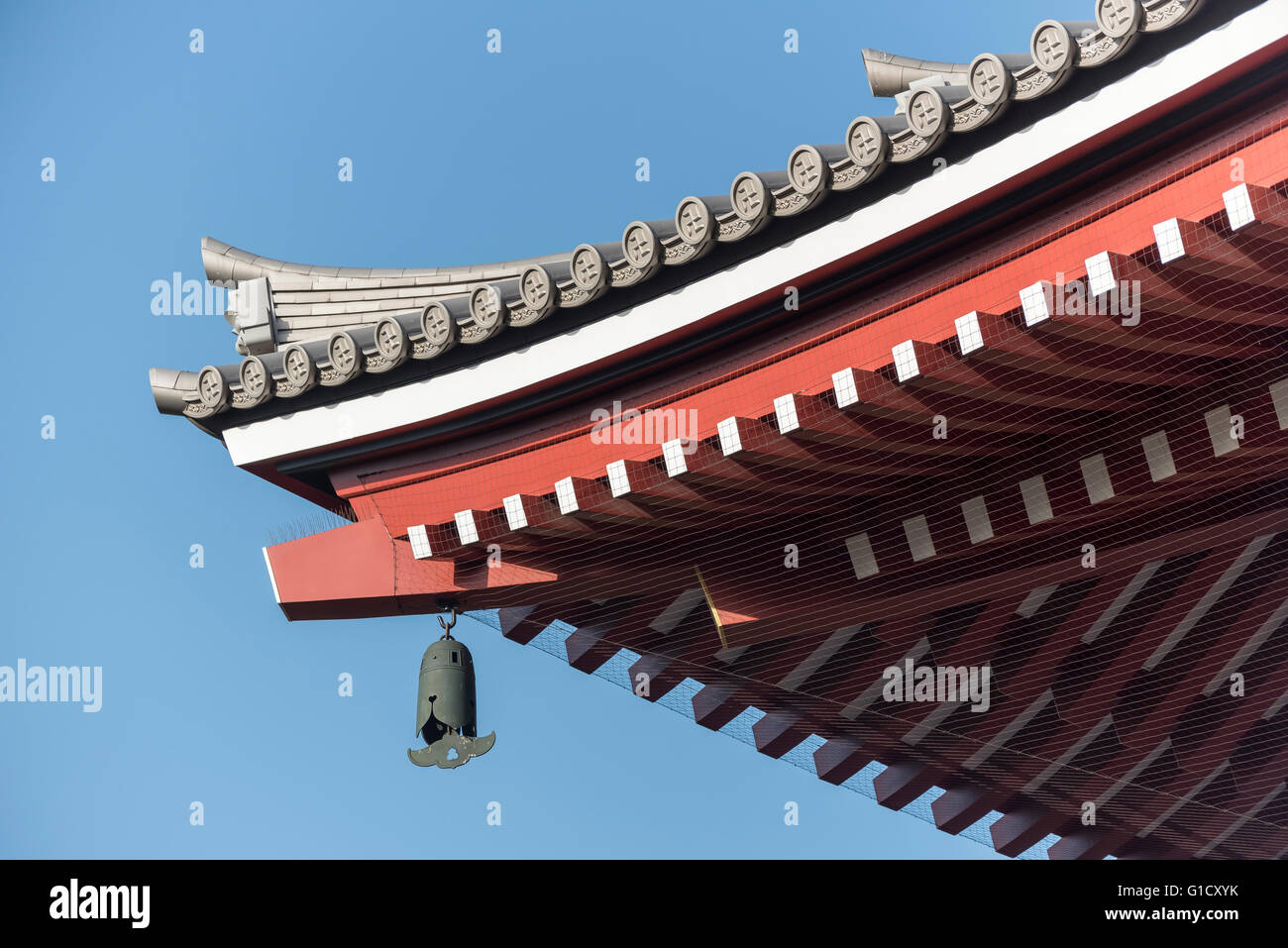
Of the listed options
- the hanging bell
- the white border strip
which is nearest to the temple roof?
the white border strip

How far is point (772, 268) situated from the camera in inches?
251

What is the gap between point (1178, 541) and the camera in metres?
7.13

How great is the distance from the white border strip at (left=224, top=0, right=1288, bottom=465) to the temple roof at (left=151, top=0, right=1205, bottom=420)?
96 mm

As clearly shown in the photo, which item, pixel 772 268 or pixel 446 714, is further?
pixel 446 714

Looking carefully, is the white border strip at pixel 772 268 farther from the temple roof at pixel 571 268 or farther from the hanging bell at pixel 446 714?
the hanging bell at pixel 446 714

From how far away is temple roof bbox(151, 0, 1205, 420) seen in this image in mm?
5750

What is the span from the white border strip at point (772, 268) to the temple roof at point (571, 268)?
0.10 meters

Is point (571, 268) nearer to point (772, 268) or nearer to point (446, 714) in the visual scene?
point (772, 268)

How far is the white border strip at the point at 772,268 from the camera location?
5.49m

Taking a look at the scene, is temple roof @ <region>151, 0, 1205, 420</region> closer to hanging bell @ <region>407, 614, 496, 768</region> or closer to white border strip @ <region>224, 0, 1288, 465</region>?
white border strip @ <region>224, 0, 1288, 465</region>

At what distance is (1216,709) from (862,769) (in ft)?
6.42

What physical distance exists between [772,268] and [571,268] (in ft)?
3.07

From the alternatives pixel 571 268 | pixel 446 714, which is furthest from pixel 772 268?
pixel 446 714

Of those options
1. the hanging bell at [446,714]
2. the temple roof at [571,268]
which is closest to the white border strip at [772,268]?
the temple roof at [571,268]
